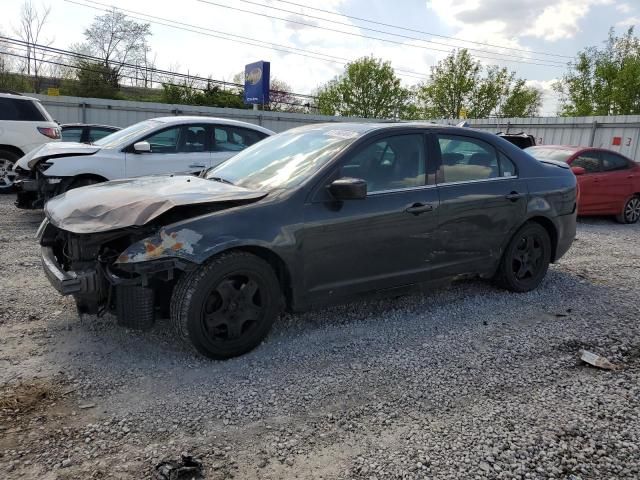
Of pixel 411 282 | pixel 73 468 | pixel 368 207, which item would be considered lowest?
pixel 73 468

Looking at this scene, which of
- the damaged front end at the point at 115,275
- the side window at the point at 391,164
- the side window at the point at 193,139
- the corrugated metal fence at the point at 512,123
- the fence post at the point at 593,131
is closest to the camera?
the damaged front end at the point at 115,275

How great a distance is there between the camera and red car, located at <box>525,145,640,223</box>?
10.2m

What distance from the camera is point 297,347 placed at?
12.9 ft

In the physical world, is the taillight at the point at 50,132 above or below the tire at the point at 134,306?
above

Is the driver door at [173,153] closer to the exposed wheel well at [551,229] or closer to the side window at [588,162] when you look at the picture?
the exposed wheel well at [551,229]

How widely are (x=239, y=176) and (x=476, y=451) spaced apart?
276 cm

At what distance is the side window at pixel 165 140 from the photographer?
26.7 ft

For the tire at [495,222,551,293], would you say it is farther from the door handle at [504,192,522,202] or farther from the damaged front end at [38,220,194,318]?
the damaged front end at [38,220,194,318]

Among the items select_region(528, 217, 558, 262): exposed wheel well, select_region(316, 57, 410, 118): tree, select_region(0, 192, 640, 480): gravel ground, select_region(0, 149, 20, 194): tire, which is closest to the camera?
select_region(0, 192, 640, 480): gravel ground

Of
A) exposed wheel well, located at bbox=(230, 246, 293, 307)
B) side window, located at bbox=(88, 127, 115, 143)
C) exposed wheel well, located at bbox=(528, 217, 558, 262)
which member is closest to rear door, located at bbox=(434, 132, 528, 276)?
exposed wheel well, located at bbox=(528, 217, 558, 262)

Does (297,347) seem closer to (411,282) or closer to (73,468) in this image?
(411,282)

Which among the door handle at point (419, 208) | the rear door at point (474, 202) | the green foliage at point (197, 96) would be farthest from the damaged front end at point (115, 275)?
the green foliage at point (197, 96)

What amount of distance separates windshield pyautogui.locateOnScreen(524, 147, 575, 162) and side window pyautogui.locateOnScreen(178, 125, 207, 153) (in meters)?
6.20

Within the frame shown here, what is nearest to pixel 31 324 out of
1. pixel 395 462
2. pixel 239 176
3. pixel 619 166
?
pixel 239 176
